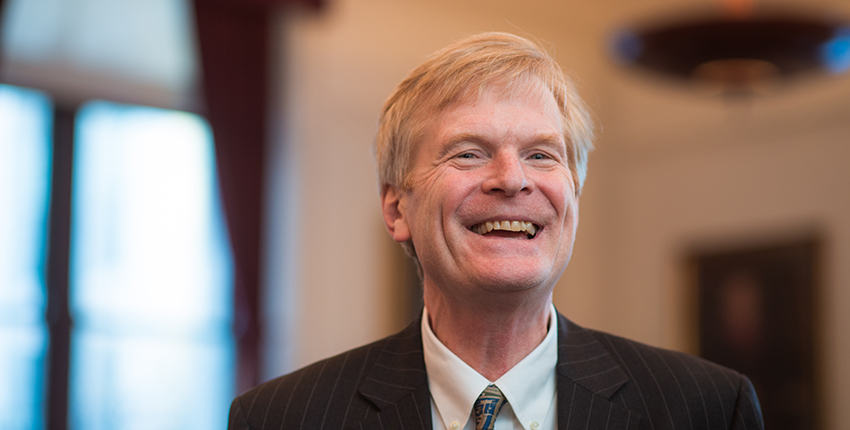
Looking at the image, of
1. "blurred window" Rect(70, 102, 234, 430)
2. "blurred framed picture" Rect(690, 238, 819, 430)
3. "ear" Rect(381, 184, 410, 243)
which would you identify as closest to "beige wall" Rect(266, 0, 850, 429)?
"blurred framed picture" Rect(690, 238, 819, 430)

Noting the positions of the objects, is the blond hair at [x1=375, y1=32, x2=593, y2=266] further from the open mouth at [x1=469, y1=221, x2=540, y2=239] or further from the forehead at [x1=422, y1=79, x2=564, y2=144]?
the open mouth at [x1=469, y1=221, x2=540, y2=239]

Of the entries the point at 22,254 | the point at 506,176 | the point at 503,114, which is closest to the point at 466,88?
the point at 503,114

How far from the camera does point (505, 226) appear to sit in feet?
6.57

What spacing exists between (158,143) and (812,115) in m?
6.47

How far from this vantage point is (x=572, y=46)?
11.0 metres

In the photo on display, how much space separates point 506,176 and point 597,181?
949 centimetres

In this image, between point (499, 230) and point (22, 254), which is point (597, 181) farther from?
A: point (499, 230)

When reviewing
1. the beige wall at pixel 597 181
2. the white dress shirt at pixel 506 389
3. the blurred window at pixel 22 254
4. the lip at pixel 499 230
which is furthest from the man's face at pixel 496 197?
the blurred window at pixel 22 254

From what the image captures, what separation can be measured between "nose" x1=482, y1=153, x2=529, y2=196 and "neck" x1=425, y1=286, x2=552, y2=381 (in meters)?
0.25

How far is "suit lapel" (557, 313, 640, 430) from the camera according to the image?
203cm

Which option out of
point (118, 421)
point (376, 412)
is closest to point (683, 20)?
point (376, 412)

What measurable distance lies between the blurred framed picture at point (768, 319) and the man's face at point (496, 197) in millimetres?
8007

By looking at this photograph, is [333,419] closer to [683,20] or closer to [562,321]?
[562,321]

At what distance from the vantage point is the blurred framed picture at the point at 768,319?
30.2 ft
